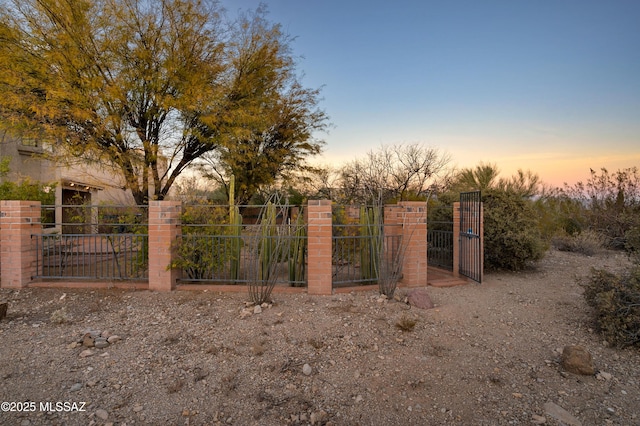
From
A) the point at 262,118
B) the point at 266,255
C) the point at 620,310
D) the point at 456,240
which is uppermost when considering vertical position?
the point at 262,118

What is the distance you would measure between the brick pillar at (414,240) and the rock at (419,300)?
2.88 ft

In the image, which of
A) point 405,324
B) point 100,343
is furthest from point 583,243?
point 100,343

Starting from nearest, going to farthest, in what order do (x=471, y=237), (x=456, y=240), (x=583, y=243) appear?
(x=471, y=237), (x=456, y=240), (x=583, y=243)

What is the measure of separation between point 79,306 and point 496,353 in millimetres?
5843

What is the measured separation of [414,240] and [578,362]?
119 inches

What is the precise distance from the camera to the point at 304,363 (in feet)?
12.1

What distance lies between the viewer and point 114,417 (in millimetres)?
2867

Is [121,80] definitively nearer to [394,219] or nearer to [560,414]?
[394,219]

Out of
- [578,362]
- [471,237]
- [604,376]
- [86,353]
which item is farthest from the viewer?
[471,237]

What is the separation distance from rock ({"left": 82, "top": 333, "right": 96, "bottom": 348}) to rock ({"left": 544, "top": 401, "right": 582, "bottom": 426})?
4.66 m

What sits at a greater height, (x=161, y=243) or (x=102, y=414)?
(x=161, y=243)

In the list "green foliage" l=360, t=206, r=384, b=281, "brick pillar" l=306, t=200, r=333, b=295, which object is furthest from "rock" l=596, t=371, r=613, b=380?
"brick pillar" l=306, t=200, r=333, b=295

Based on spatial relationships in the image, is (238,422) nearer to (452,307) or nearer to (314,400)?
(314,400)

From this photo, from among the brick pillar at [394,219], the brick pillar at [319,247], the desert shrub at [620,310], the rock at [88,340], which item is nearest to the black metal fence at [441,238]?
the brick pillar at [394,219]
